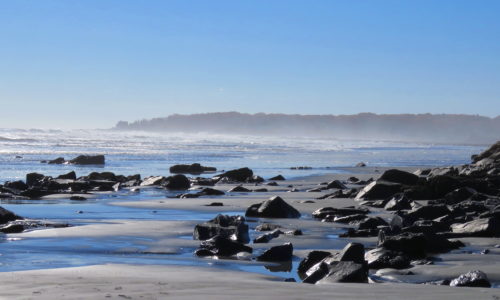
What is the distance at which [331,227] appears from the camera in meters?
12.2

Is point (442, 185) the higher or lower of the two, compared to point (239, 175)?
higher

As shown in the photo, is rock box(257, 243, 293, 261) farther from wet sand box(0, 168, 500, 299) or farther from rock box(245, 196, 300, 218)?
rock box(245, 196, 300, 218)

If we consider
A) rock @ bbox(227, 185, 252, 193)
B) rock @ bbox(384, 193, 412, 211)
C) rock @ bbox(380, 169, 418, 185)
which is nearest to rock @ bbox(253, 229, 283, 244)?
rock @ bbox(384, 193, 412, 211)

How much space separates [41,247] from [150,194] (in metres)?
10.6

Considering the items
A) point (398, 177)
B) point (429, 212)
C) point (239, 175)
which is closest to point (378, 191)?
point (398, 177)

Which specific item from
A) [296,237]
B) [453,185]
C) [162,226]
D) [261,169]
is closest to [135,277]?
[296,237]

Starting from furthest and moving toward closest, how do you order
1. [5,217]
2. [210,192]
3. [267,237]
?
[210,192]
[5,217]
[267,237]

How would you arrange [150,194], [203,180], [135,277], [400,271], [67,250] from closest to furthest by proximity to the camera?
[135,277] < [400,271] < [67,250] < [150,194] < [203,180]

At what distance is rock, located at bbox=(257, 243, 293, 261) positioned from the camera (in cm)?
862

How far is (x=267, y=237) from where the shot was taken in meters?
10.4

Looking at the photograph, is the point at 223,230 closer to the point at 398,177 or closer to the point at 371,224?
the point at 371,224

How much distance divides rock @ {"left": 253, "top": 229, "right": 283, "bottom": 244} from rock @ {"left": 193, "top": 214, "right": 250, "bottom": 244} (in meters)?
0.14

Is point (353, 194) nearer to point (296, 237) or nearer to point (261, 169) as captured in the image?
point (296, 237)

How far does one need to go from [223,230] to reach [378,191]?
24.8 ft
